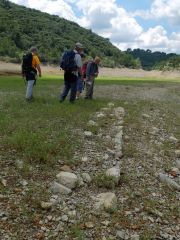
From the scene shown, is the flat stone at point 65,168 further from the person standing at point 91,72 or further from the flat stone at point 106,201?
the person standing at point 91,72

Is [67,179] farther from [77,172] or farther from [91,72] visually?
[91,72]

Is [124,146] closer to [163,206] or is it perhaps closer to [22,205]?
[163,206]

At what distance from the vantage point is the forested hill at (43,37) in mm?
107525

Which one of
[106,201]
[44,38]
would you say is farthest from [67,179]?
[44,38]

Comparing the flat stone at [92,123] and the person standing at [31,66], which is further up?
the person standing at [31,66]

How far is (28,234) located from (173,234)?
243cm

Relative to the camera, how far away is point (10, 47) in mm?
102000

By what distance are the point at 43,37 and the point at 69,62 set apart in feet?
399

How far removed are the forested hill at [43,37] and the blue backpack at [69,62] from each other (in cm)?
7606

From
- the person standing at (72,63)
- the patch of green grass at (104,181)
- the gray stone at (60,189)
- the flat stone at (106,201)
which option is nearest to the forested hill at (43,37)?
the person standing at (72,63)

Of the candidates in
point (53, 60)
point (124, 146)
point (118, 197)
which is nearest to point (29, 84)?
point (124, 146)

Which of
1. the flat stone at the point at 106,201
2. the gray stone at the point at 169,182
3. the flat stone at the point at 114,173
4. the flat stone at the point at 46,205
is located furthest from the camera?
the gray stone at the point at 169,182

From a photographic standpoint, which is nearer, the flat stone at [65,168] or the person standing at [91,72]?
the flat stone at [65,168]

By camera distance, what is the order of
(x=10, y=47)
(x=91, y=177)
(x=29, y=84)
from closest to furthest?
(x=91, y=177)
(x=29, y=84)
(x=10, y=47)
